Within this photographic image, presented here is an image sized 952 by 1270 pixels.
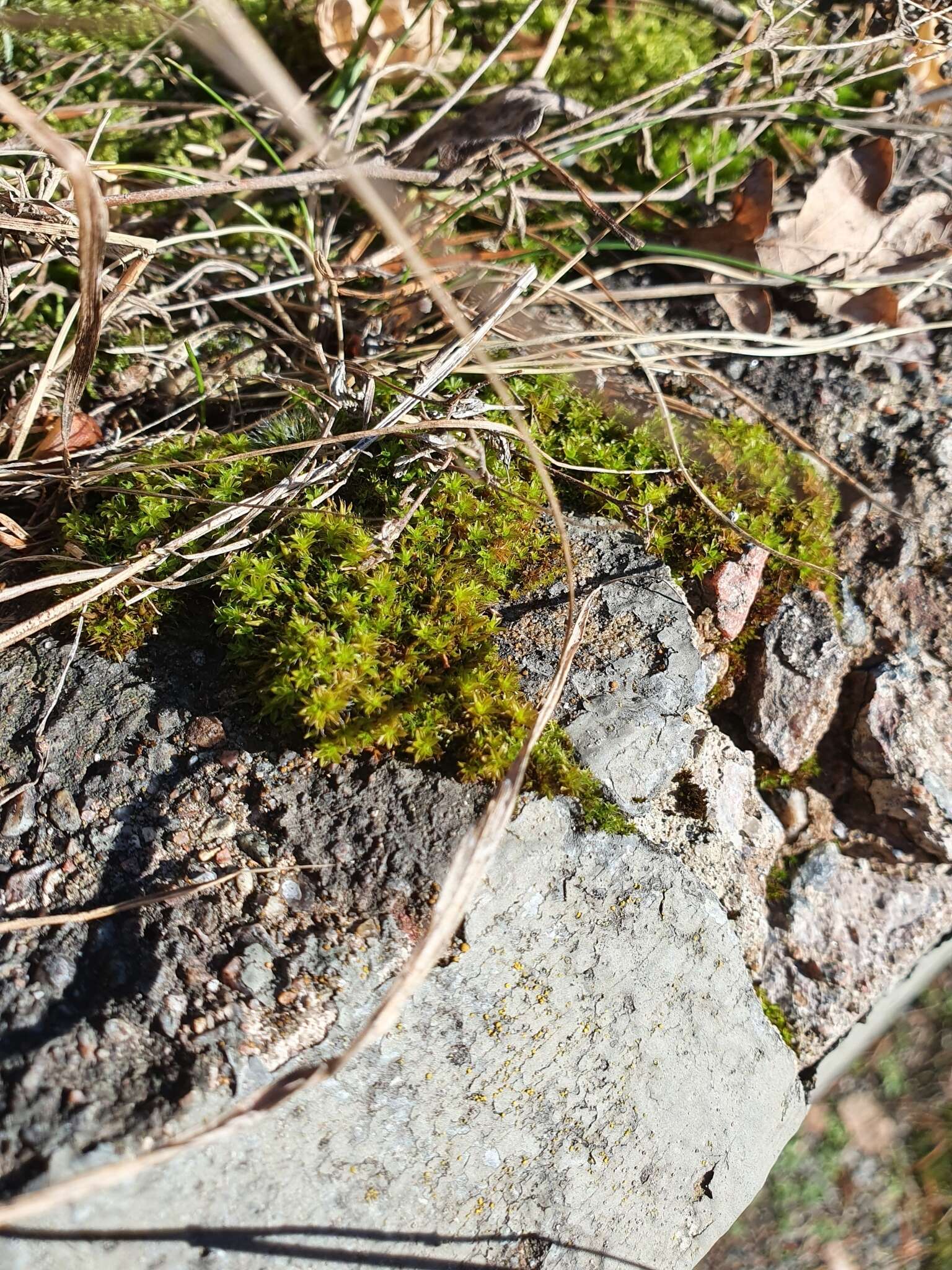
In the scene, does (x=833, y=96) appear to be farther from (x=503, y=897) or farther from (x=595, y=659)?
(x=503, y=897)

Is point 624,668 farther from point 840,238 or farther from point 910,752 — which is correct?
point 840,238

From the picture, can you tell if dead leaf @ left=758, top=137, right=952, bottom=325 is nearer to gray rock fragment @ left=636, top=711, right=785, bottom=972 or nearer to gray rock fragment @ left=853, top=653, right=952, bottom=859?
gray rock fragment @ left=853, top=653, right=952, bottom=859

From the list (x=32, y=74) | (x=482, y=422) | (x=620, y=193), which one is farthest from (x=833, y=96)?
(x=32, y=74)

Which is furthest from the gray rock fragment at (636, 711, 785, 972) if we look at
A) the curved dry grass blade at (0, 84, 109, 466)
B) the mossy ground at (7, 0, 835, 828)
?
the curved dry grass blade at (0, 84, 109, 466)

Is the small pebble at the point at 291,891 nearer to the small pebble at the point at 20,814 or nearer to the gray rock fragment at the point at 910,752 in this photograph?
the small pebble at the point at 20,814

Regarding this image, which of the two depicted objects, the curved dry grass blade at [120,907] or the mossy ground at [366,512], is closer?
the curved dry grass blade at [120,907]

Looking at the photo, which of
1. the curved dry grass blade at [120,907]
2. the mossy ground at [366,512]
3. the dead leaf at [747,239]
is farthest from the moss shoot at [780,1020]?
the dead leaf at [747,239]
